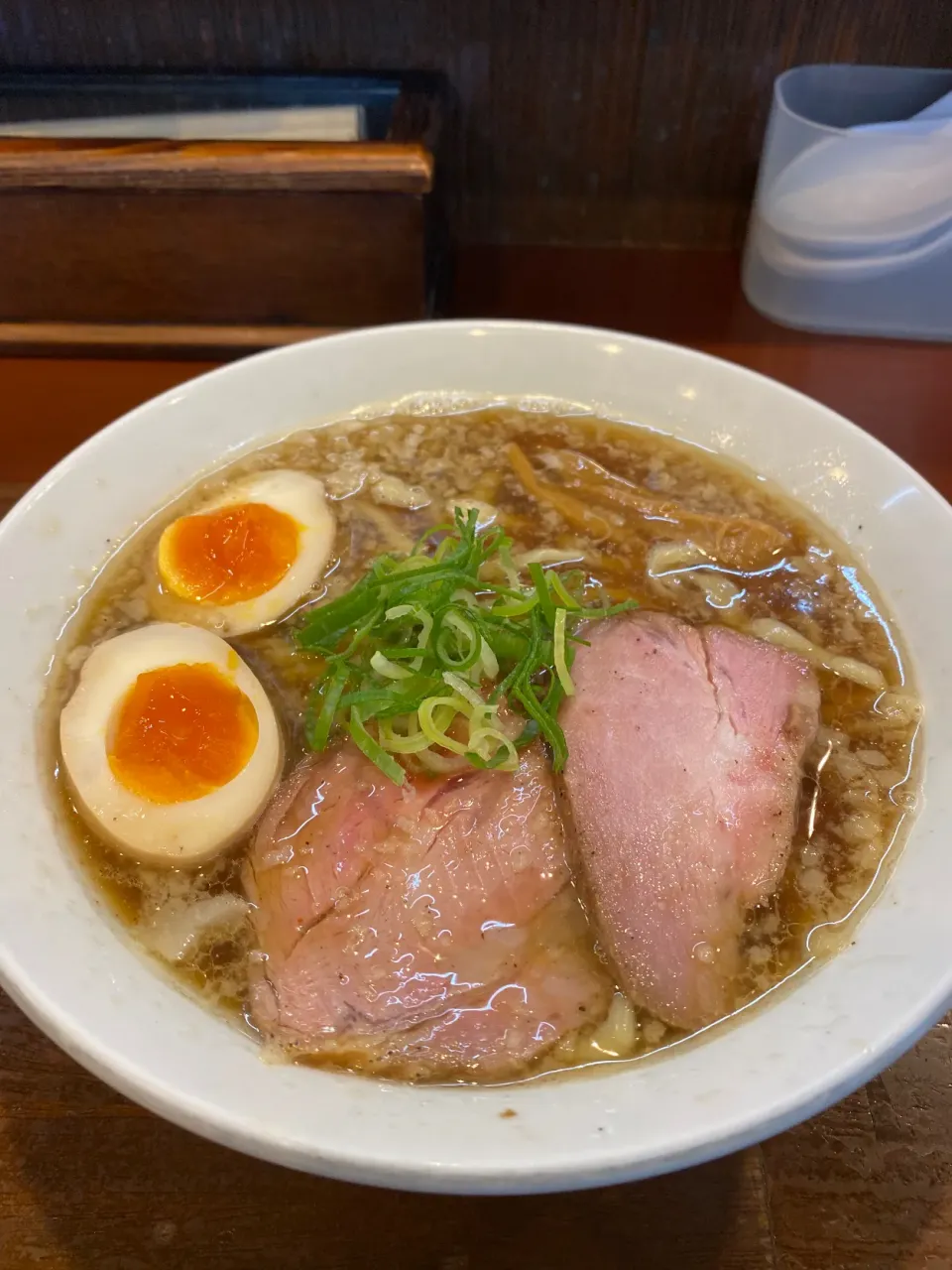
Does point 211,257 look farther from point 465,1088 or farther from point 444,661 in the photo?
point 465,1088

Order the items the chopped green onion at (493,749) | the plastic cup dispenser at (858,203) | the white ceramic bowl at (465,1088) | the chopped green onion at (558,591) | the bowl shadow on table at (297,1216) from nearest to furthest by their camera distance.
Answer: the white ceramic bowl at (465,1088) → the bowl shadow on table at (297,1216) → the chopped green onion at (493,749) → the chopped green onion at (558,591) → the plastic cup dispenser at (858,203)

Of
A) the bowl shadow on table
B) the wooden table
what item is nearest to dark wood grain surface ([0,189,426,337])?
the wooden table

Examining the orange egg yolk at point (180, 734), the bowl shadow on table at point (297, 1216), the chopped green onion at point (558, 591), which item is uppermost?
the chopped green onion at point (558, 591)

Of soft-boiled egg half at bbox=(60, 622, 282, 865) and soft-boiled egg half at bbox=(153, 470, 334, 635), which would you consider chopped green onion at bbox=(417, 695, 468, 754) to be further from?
soft-boiled egg half at bbox=(153, 470, 334, 635)

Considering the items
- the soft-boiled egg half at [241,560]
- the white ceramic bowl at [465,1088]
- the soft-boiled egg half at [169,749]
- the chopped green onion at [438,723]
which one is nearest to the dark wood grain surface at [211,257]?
the white ceramic bowl at [465,1088]

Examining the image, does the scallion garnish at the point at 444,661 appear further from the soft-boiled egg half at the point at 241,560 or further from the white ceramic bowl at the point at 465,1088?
the white ceramic bowl at the point at 465,1088

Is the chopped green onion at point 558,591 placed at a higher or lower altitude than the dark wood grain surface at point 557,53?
lower

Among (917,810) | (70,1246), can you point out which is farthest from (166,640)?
(917,810)
